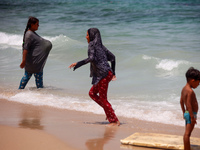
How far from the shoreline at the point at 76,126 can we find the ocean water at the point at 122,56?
0.36 metres

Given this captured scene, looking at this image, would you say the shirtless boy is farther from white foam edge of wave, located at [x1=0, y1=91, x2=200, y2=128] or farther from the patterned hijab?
white foam edge of wave, located at [x1=0, y1=91, x2=200, y2=128]

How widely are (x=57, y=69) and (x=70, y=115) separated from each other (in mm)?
5134

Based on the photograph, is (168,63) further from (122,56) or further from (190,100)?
(190,100)

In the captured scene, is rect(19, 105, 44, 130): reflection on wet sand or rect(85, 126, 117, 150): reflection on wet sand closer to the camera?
rect(85, 126, 117, 150): reflection on wet sand

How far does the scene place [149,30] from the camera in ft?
60.4

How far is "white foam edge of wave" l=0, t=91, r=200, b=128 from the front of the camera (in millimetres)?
5809

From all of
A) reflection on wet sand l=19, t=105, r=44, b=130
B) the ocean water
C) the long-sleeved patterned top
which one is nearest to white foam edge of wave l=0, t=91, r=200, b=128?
the ocean water

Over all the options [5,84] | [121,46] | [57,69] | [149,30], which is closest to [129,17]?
[149,30]

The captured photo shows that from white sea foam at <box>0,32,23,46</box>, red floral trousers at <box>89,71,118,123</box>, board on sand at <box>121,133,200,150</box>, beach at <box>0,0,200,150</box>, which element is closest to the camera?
board on sand at <box>121,133,200,150</box>

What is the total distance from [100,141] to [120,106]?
219 centimetres

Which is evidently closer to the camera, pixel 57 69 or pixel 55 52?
pixel 57 69

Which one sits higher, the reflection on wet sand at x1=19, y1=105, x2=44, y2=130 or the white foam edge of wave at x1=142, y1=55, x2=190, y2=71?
the reflection on wet sand at x1=19, y1=105, x2=44, y2=130

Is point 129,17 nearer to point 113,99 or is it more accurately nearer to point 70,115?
point 113,99

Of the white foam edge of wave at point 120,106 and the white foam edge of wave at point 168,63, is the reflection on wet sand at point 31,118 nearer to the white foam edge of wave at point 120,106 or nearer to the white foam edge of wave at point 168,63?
the white foam edge of wave at point 120,106
